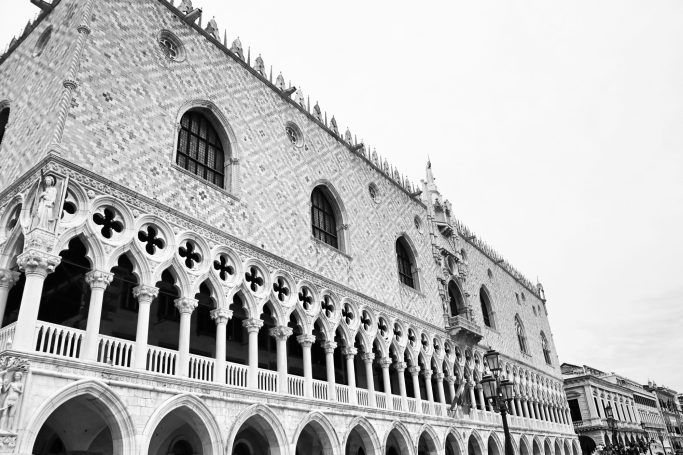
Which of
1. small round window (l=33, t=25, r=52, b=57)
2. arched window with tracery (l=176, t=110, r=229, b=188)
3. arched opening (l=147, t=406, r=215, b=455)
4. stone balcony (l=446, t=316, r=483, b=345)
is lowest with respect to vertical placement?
arched opening (l=147, t=406, r=215, b=455)

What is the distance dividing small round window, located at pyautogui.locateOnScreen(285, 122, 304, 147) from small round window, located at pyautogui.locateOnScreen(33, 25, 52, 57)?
22.2 ft

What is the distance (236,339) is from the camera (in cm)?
1546

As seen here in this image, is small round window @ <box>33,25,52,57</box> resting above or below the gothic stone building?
above

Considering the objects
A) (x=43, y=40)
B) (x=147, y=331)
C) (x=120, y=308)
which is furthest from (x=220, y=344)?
(x=43, y=40)

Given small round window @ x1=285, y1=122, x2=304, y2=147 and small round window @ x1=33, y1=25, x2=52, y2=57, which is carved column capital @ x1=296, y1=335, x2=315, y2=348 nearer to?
small round window @ x1=285, y1=122, x2=304, y2=147

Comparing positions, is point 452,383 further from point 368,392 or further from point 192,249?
point 192,249

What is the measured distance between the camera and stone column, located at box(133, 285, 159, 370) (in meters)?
10.1

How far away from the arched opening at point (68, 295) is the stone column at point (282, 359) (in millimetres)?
4510

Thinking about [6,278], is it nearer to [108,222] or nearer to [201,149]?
[108,222]

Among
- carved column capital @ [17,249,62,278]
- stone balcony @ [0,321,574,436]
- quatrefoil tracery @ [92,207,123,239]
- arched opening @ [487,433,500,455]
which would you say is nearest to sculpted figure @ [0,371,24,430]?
stone balcony @ [0,321,574,436]

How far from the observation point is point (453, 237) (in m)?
26.7

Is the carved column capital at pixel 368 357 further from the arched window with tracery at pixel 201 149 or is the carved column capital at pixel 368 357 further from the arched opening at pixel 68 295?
the arched opening at pixel 68 295

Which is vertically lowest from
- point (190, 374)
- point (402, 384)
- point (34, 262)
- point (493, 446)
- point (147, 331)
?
point (493, 446)

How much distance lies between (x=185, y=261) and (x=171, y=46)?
5805 mm
